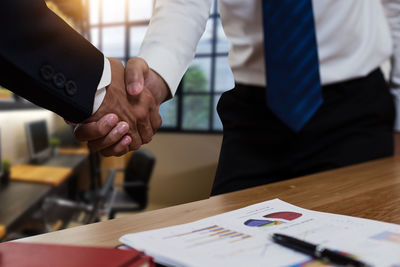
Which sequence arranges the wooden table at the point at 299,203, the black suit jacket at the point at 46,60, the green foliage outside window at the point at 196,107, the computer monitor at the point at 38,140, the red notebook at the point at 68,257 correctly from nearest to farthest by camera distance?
the red notebook at the point at 68,257 → the wooden table at the point at 299,203 → the black suit jacket at the point at 46,60 → the computer monitor at the point at 38,140 → the green foliage outside window at the point at 196,107

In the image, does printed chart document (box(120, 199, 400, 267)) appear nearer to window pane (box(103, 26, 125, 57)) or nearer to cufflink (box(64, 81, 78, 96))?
cufflink (box(64, 81, 78, 96))

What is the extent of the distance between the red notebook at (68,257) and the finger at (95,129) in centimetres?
41

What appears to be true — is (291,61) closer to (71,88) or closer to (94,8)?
(71,88)

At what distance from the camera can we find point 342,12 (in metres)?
0.84

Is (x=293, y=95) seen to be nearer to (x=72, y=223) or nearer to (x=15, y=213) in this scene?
(x=15, y=213)

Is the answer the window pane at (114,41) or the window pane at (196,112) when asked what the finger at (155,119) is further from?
the window pane at (196,112)

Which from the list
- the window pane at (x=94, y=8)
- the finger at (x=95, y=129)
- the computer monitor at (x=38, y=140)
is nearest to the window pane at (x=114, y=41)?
A: the window pane at (x=94, y=8)

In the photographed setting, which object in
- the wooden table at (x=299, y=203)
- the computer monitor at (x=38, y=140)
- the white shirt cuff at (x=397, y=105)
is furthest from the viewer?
the computer monitor at (x=38, y=140)

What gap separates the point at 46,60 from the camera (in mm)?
594

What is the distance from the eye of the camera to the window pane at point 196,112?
4.61 m

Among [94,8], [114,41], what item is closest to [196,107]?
[114,41]

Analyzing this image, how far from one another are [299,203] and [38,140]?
10.5ft

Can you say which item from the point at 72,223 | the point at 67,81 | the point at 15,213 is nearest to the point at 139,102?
the point at 67,81

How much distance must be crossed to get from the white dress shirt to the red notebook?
0.57m
